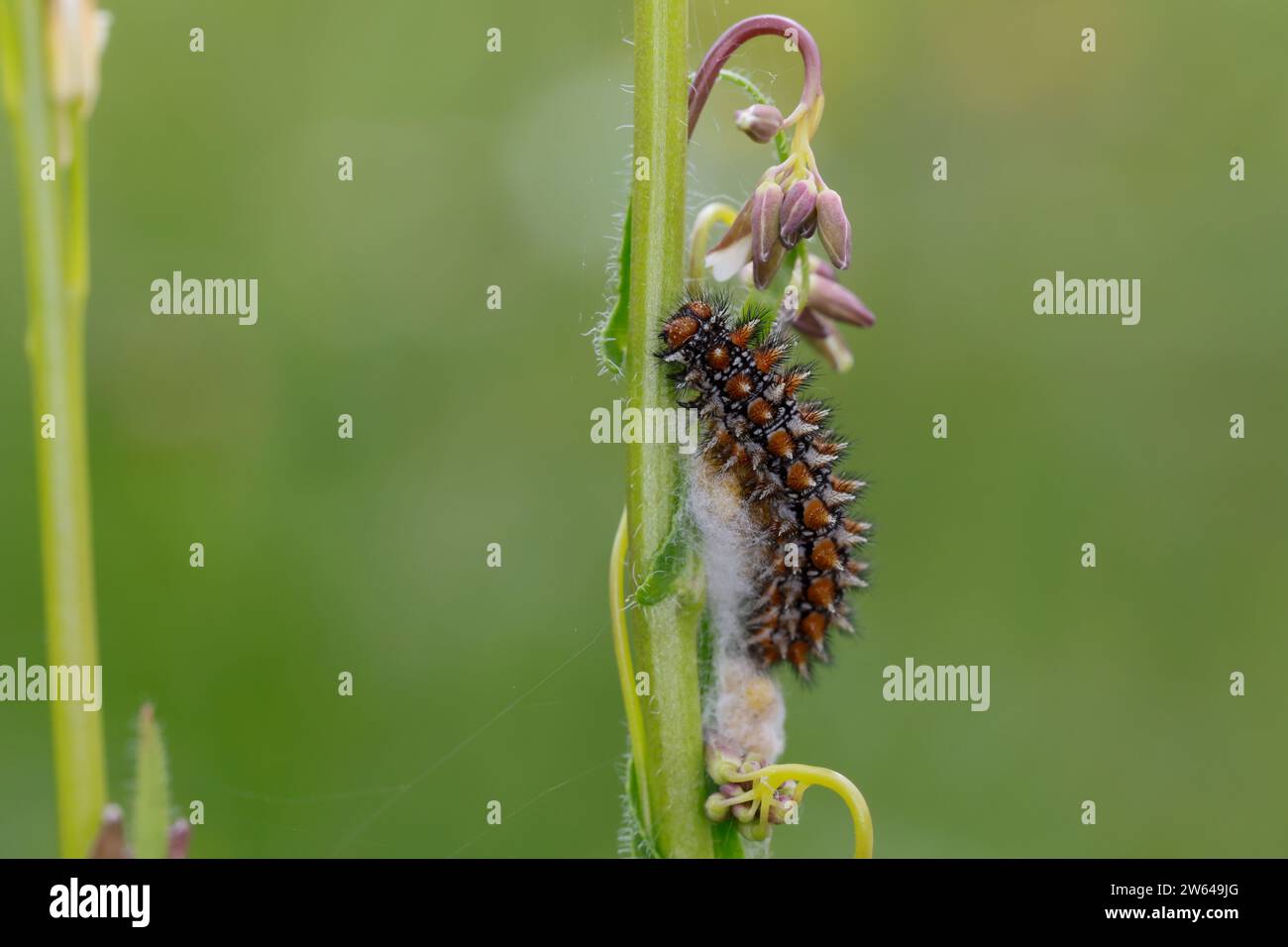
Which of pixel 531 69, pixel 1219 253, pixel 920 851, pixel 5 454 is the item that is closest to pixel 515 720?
pixel 920 851

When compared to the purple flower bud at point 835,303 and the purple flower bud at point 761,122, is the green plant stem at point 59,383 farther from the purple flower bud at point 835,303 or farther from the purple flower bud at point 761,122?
the purple flower bud at point 835,303

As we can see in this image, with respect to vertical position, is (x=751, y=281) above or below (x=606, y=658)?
above

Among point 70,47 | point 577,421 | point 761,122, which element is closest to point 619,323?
point 761,122

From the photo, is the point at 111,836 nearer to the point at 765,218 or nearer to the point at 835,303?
the point at 765,218

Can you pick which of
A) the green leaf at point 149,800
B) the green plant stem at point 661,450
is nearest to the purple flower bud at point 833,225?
the green plant stem at point 661,450

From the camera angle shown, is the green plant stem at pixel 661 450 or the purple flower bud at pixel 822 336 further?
the purple flower bud at pixel 822 336

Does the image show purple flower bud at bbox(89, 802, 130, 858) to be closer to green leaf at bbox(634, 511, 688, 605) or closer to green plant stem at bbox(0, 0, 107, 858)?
green plant stem at bbox(0, 0, 107, 858)
